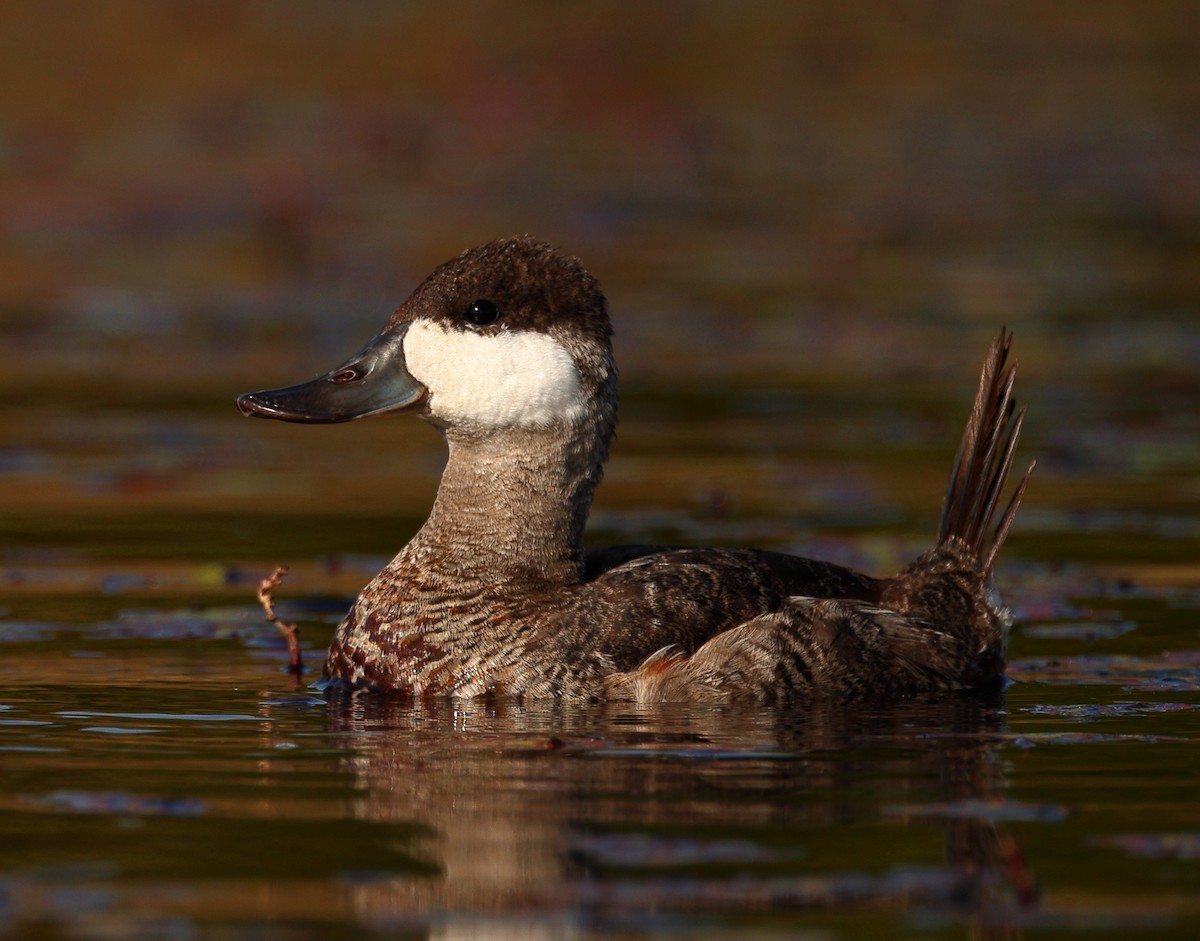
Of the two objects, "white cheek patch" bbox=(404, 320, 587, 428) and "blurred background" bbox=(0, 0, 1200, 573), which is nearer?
"white cheek patch" bbox=(404, 320, 587, 428)

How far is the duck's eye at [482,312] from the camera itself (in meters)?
7.59

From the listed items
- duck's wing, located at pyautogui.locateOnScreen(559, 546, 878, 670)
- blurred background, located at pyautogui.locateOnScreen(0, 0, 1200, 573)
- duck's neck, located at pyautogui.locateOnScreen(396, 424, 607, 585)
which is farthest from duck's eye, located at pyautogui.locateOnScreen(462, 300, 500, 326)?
blurred background, located at pyautogui.locateOnScreen(0, 0, 1200, 573)

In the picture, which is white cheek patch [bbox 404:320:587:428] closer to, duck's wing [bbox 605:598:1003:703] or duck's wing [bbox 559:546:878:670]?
duck's wing [bbox 559:546:878:670]

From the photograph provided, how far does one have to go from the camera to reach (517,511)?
7715 mm

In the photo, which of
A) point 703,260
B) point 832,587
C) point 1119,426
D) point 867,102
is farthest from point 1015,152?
point 832,587

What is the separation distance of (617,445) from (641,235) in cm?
790

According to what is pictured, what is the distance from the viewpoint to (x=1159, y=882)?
526 centimetres

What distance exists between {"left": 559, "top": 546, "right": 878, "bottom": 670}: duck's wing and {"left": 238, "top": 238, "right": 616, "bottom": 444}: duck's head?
1.73 feet

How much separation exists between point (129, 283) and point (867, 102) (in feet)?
41.6

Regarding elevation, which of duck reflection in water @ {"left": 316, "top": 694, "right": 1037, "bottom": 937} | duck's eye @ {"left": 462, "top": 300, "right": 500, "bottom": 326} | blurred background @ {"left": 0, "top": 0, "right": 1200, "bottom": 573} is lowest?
duck reflection in water @ {"left": 316, "top": 694, "right": 1037, "bottom": 937}

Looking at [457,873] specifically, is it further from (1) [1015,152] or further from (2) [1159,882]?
(1) [1015,152]

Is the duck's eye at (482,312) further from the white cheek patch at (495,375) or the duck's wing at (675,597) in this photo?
the duck's wing at (675,597)

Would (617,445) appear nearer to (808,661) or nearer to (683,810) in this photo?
(808,661)

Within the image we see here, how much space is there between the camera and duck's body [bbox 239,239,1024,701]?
7.29m
